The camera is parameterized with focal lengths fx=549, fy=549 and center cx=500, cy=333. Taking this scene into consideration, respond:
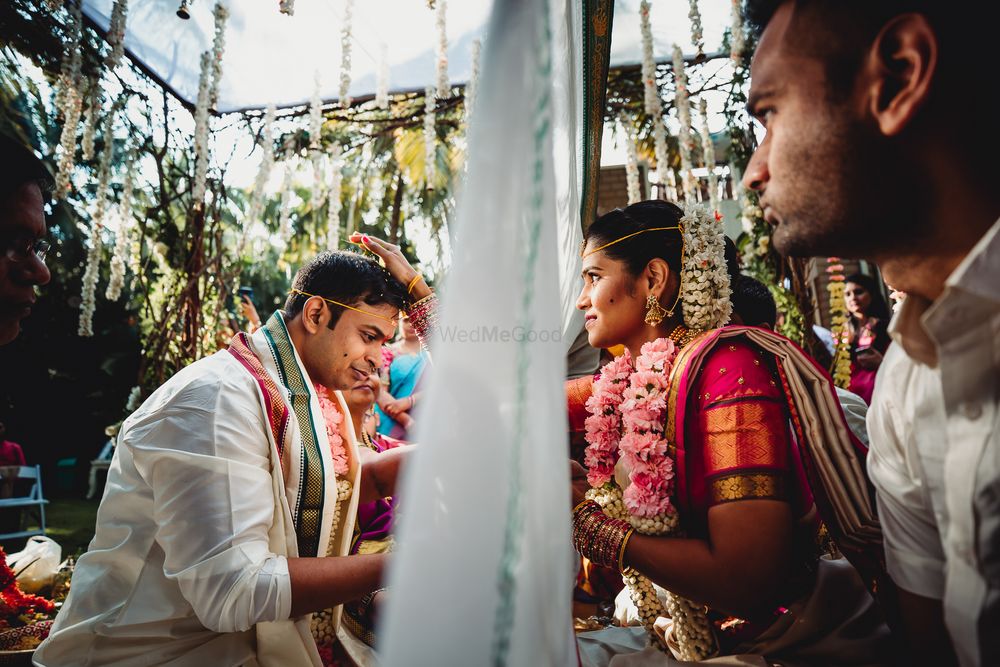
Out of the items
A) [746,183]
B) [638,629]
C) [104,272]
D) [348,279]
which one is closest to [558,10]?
[746,183]

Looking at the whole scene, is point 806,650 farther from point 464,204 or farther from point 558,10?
point 558,10

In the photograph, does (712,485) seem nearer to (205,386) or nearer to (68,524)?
(205,386)

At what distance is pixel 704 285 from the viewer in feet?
7.15

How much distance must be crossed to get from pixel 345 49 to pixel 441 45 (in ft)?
2.11

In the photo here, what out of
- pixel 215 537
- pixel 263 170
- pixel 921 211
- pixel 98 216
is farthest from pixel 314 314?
pixel 98 216

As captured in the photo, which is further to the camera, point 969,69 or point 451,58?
point 451,58

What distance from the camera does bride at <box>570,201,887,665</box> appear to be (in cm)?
163

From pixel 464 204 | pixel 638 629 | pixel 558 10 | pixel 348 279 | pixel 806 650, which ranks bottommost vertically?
pixel 638 629

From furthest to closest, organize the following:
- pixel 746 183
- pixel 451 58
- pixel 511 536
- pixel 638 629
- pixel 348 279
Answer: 1. pixel 451 58
2. pixel 348 279
3. pixel 638 629
4. pixel 746 183
5. pixel 511 536

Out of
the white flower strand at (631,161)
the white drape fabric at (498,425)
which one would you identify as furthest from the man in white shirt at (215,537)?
the white flower strand at (631,161)

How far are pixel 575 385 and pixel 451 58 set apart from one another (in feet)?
8.66

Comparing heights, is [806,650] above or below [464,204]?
below

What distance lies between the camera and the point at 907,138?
1021mm

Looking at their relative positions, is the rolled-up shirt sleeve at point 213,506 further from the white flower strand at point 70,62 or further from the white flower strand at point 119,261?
the white flower strand at point 119,261
